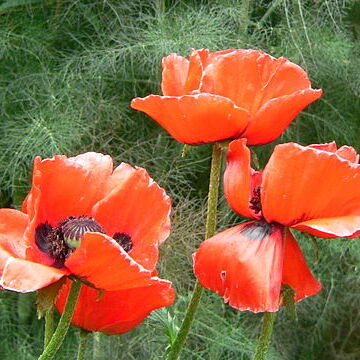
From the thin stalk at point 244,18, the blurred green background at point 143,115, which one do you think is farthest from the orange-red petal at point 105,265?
the thin stalk at point 244,18

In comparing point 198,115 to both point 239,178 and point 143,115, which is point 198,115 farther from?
point 143,115

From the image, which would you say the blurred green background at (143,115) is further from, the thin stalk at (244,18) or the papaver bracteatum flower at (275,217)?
the papaver bracteatum flower at (275,217)

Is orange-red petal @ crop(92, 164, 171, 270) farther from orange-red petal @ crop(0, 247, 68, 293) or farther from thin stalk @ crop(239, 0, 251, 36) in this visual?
thin stalk @ crop(239, 0, 251, 36)

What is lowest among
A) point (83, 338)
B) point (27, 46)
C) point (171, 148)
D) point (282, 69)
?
point (171, 148)

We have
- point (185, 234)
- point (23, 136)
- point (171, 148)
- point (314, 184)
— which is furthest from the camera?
point (171, 148)

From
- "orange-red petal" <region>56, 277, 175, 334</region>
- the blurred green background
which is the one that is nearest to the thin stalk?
the blurred green background

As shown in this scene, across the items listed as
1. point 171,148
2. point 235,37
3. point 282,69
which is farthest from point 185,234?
point 282,69

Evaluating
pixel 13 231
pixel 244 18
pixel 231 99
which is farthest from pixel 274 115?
pixel 244 18

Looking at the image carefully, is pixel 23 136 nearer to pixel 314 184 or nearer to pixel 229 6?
pixel 229 6
